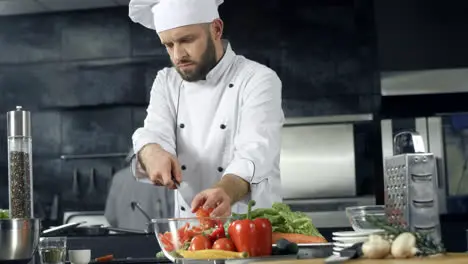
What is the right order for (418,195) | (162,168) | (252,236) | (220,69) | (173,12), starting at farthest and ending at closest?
(220,69), (173,12), (162,168), (252,236), (418,195)

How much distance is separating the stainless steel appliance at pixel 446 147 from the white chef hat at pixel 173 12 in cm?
222

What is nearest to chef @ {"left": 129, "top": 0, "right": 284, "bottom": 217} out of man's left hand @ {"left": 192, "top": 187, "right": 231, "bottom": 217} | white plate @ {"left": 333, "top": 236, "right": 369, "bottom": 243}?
man's left hand @ {"left": 192, "top": 187, "right": 231, "bottom": 217}

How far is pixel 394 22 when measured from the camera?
5277 mm

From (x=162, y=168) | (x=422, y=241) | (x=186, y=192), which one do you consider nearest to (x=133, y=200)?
(x=186, y=192)

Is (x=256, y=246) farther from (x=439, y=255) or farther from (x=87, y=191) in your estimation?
(x=87, y=191)

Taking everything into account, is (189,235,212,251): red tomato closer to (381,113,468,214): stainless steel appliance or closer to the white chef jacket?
the white chef jacket

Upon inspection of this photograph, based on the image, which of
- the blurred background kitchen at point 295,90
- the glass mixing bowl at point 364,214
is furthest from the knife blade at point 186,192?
the blurred background kitchen at point 295,90

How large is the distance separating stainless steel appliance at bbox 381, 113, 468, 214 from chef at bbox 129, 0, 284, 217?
6.80 ft

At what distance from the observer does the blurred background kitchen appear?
520cm

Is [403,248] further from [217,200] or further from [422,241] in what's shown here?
[217,200]

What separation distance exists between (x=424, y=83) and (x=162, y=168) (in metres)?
2.78

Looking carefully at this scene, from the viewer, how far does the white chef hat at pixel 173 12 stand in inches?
121

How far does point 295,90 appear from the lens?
538 centimetres

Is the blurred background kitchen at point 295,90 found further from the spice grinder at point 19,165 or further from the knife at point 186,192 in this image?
the spice grinder at point 19,165
